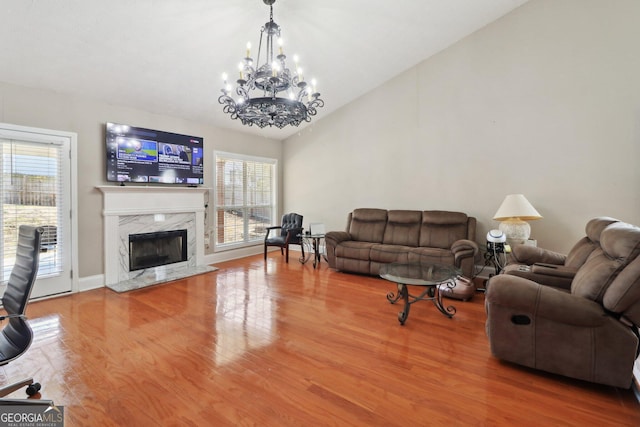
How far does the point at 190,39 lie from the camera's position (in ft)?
10.9

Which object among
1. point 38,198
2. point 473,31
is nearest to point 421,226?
point 473,31

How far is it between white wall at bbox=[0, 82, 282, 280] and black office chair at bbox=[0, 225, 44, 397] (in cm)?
246

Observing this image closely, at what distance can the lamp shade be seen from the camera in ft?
12.0

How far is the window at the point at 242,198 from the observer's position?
5734 mm

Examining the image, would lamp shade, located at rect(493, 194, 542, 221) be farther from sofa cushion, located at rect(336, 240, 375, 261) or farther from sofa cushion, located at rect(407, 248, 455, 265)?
sofa cushion, located at rect(336, 240, 375, 261)

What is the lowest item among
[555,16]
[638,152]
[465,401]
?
[465,401]

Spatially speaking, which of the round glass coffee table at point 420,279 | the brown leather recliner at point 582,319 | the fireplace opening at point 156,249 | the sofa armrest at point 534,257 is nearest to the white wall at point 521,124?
the sofa armrest at point 534,257

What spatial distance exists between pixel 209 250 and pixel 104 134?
250 centimetres

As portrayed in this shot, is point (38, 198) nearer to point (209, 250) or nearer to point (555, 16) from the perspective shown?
point (209, 250)

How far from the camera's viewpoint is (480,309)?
3301 mm

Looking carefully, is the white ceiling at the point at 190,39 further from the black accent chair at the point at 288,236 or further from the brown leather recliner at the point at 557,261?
the brown leather recliner at the point at 557,261

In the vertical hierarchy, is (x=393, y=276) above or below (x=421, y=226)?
below

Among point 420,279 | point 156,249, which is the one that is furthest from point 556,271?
point 156,249

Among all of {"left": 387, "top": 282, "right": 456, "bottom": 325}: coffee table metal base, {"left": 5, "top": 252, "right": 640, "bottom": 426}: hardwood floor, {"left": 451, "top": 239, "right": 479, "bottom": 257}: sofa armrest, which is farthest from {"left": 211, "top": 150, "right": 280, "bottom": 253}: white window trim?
{"left": 451, "top": 239, "right": 479, "bottom": 257}: sofa armrest
